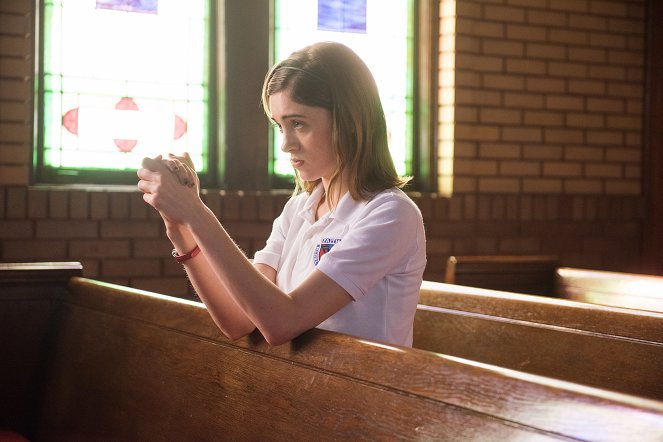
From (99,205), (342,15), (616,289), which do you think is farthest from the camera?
(342,15)

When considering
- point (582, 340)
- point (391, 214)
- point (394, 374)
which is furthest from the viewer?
point (582, 340)

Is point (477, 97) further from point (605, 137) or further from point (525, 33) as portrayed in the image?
point (605, 137)

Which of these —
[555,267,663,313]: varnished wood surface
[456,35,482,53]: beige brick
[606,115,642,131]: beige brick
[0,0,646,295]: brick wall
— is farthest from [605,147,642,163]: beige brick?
[555,267,663,313]: varnished wood surface

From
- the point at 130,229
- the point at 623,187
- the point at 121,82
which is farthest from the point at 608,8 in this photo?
the point at 130,229

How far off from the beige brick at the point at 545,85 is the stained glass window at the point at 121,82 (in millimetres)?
1695

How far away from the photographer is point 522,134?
14.7ft

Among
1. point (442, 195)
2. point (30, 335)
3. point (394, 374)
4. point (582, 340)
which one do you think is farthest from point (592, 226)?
point (394, 374)

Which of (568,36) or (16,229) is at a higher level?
(568,36)

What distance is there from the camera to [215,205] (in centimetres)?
381

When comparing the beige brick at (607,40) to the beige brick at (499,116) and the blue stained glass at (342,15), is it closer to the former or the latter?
the beige brick at (499,116)

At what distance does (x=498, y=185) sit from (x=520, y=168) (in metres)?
0.17

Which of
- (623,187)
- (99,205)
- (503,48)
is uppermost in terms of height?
(503,48)

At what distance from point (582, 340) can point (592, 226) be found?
108 inches

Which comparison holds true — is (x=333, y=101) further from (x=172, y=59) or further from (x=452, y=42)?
(x=452, y=42)
